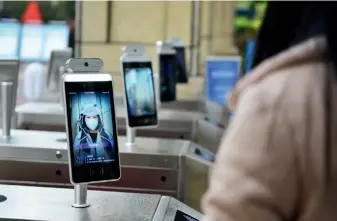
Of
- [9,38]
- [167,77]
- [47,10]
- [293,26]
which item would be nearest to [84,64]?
[293,26]

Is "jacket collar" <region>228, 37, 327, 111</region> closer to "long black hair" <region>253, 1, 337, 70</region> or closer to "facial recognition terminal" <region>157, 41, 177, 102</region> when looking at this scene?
"long black hair" <region>253, 1, 337, 70</region>

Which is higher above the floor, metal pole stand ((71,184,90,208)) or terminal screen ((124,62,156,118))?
terminal screen ((124,62,156,118))

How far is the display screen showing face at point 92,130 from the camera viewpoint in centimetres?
191

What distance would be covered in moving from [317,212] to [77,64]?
1125 mm

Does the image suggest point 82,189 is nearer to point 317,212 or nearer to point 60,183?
point 60,183

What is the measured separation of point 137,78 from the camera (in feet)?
9.50

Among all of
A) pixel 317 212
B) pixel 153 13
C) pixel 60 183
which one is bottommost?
pixel 60 183

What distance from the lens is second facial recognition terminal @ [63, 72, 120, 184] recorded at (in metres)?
1.91

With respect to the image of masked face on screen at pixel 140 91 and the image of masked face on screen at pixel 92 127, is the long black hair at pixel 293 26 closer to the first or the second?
the image of masked face on screen at pixel 92 127

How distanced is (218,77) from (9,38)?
1.92 metres

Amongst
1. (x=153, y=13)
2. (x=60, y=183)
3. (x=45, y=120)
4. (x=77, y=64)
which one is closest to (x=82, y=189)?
(x=77, y=64)

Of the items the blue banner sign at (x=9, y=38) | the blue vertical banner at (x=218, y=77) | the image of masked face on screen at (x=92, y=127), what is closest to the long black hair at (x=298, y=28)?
the image of masked face on screen at (x=92, y=127)

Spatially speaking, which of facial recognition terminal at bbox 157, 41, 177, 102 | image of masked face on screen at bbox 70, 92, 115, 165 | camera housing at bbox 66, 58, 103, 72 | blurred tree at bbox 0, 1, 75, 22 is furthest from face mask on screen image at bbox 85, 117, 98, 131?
blurred tree at bbox 0, 1, 75, 22

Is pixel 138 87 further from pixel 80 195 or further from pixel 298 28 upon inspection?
pixel 298 28
